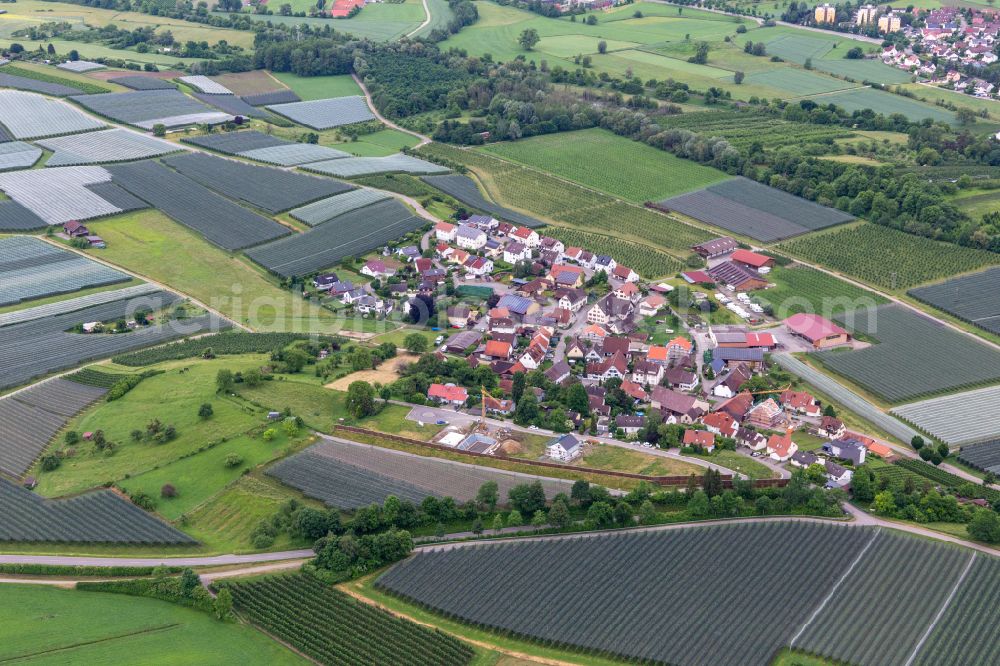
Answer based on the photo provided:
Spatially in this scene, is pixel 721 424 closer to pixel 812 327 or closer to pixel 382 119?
pixel 812 327

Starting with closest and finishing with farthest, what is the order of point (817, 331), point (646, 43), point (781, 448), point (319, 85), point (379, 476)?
point (379, 476) < point (781, 448) < point (817, 331) < point (319, 85) < point (646, 43)

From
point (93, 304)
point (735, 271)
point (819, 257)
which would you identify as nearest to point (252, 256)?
point (93, 304)

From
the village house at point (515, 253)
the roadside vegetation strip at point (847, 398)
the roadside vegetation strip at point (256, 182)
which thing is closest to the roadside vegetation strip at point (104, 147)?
the roadside vegetation strip at point (256, 182)

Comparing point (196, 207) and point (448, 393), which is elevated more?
point (196, 207)

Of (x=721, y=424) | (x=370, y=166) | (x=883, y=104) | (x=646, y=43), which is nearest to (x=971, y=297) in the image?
(x=721, y=424)

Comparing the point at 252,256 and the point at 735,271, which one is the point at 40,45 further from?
the point at 735,271

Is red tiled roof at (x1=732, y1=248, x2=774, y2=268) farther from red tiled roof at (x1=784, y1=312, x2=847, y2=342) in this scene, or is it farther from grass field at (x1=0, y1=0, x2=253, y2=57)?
grass field at (x1=0, y1=0, x2=253, y2=57)

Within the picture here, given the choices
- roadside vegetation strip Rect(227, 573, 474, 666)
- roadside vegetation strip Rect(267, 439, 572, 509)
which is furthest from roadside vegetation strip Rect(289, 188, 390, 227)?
roadside vegetation strip Rect(227, 573, 474, 666)
